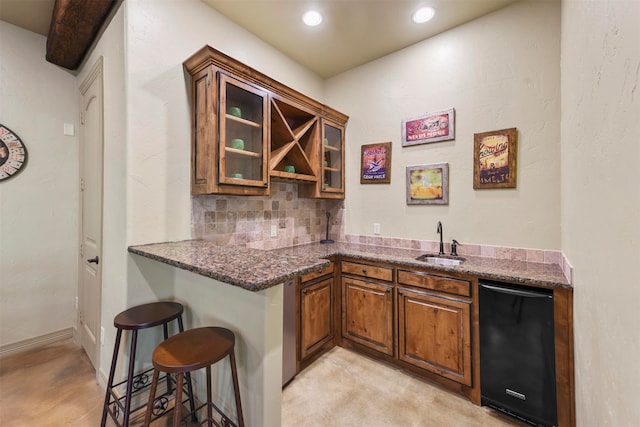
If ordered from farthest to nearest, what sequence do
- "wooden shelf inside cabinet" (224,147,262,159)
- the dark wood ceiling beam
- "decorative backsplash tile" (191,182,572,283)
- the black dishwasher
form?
"decorative backsplash tile" (191,182,572,283)
"wooden shelf inside cabinet" (224,147,262,159)
the dark wood ceiling beam
the black dishwasher

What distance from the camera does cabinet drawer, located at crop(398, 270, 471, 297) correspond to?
1903 mm

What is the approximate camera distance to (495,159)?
224cm

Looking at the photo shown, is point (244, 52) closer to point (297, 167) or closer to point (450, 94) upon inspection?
point (297, 167)

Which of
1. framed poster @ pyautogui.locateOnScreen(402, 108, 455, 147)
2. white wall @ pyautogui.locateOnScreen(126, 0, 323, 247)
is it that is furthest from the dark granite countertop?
framed poster @ pyautogui.locateOnScreen(402, 108, 455, 147)

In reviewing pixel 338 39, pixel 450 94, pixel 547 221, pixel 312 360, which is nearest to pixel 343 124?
pixel 338 39

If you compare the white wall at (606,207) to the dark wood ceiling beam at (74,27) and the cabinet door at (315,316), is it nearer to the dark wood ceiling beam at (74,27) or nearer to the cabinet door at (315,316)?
the cabinet door at (315,316)

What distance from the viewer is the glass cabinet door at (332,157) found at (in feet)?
9.49

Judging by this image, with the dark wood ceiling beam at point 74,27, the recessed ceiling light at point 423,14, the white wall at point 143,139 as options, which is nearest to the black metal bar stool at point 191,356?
the white wall at point 143,139

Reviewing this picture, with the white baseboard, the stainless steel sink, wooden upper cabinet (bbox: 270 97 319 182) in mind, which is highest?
wooden upper cabinet (bbox: 270 97 319 182)

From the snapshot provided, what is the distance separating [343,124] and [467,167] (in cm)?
145

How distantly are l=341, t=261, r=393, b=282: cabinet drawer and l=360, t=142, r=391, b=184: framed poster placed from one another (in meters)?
1.00

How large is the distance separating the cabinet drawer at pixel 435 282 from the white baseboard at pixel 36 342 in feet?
11.0

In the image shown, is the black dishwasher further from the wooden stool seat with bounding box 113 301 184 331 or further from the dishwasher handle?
the wooden stool seat with bounding box 113 301 184 331

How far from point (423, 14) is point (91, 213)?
10.9ft
